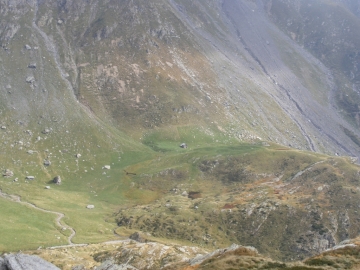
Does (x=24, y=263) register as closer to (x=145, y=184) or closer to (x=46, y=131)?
(x=145, y=184)

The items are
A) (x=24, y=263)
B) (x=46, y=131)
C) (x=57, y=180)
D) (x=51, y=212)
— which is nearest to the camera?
(x=24, y=263)

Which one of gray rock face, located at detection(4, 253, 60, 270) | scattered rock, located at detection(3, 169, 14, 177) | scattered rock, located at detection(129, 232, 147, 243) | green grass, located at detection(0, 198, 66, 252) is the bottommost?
scattered rock, located at detection(3, 169, 14, 177)

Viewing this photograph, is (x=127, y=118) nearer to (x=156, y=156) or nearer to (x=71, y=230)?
(x=156, y=156)

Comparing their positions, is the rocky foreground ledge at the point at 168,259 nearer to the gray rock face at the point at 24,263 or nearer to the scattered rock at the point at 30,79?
the gray rock face at the point at 24,263

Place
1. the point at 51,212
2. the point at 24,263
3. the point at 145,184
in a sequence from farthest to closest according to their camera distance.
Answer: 1. the point at 145,184
2. the point at 51,212
3. the point at 24,263

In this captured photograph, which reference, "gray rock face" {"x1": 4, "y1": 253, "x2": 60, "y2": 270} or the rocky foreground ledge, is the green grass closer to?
the rocky foreground ledge

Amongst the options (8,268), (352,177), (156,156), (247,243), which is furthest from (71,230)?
(352,177)

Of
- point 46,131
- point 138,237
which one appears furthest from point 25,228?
point 46,131

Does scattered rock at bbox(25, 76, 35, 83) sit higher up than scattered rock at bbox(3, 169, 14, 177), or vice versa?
scattered rock at bbox(25, 76, 35, 83)

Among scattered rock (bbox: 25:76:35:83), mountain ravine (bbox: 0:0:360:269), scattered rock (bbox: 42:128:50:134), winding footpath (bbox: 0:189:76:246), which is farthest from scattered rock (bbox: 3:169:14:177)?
scattered rock (bbox: 25:76:35:83)
